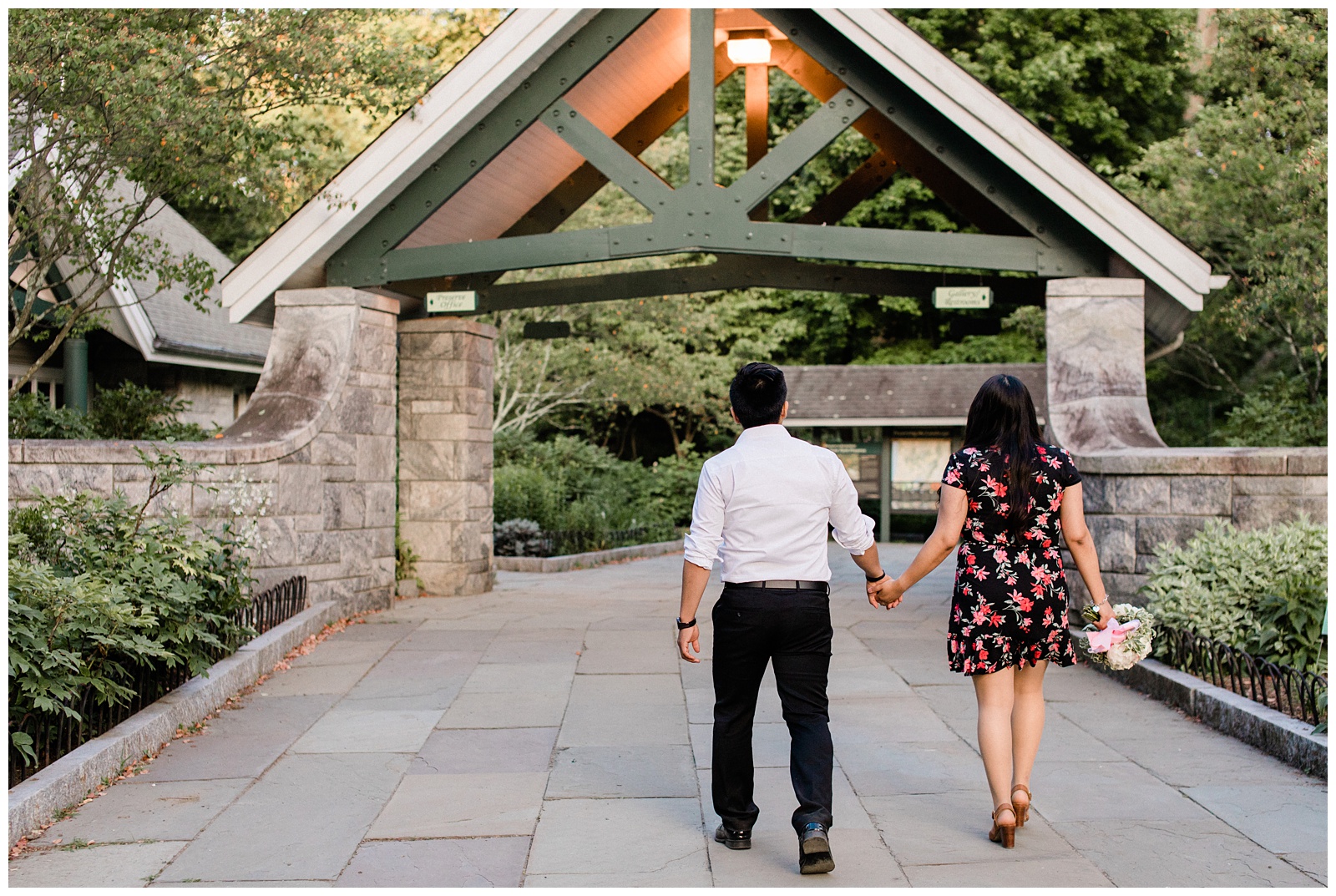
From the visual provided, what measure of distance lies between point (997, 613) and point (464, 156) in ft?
24.3

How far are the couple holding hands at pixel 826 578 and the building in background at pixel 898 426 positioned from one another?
19554mm

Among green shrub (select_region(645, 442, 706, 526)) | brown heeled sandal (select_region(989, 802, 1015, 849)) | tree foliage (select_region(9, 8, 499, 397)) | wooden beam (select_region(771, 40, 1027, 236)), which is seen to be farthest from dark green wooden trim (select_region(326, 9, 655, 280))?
green shrub (select_region(645, 442, 706, 526))

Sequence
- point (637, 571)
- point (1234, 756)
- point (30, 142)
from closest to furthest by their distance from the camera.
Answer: point (1234, 756) < point (30, 142) < point (637, 571)

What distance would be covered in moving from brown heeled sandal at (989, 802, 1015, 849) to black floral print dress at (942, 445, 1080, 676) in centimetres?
51

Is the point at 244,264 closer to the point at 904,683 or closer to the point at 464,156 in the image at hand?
the point at 464,156

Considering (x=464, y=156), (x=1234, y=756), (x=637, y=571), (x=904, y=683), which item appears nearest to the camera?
(x=1234, y=756)

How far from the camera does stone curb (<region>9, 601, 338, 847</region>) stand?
15.4 ft

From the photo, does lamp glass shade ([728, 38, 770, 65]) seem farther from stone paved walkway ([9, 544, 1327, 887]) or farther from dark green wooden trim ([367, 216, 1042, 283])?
stone paved walkway ([9, 544, 1327, 887])

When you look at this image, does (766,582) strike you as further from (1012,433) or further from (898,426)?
(898,426)

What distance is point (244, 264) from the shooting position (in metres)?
10.6

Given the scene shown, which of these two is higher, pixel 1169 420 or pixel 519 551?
pixel 1169 420

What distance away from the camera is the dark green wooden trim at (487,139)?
10.3 meters

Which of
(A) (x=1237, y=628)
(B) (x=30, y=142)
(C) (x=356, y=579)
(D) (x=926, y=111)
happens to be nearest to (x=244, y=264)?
(B) (x=30, y=142)

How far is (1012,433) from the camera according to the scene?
4.68 meters
